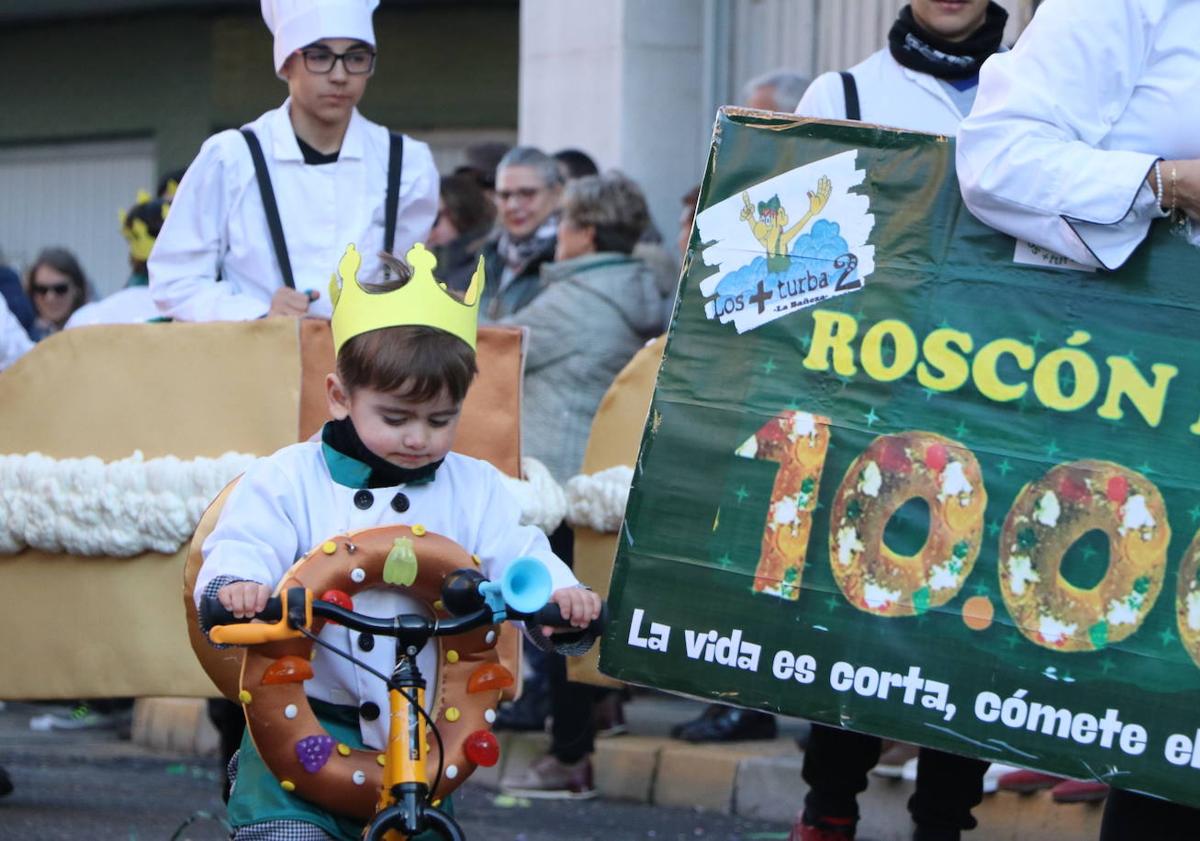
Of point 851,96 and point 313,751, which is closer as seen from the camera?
point 313,751

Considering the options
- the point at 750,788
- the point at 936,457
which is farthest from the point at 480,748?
the point at 750,788

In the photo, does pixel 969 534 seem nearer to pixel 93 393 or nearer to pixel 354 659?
pixel 354 659

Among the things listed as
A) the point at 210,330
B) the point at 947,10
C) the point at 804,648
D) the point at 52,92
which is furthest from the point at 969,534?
the point at 52,92

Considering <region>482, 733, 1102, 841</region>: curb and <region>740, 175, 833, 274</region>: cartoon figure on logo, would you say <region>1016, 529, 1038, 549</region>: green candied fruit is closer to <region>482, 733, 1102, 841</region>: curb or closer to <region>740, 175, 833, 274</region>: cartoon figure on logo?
<region>740, 175, 833, 274</region>: cartoon figure on logo

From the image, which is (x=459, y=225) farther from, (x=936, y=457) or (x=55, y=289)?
(x=936, y=457)

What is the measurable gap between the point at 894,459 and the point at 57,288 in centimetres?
711

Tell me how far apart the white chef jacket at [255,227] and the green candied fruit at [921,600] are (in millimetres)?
2165

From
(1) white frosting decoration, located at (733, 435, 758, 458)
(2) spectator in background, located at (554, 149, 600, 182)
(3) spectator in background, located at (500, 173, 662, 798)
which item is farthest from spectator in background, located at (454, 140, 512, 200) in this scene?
(1) white frosting decoration, located at (733, 435, 758, 458)

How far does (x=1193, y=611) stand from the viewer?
3865 millimetres

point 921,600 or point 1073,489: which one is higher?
point 1073,489

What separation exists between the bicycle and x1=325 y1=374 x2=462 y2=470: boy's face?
229mm

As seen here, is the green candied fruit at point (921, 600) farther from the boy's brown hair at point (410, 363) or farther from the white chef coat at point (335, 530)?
the boy's brown hair at point (410, 363)

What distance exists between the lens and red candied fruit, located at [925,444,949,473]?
4051mm

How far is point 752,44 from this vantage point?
34.7 ft
